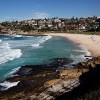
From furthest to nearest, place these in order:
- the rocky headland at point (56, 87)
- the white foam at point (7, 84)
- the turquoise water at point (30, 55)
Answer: the turquoise water at point (30, 55) < the white foam at point (7, 84) < the rocky headland at point (56, 87)

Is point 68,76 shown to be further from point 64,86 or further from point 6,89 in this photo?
point 6,89

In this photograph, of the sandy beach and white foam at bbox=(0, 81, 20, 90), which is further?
the sandy beach

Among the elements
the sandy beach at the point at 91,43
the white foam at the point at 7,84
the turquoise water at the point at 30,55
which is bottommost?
the sandy beach at the point at 91,43

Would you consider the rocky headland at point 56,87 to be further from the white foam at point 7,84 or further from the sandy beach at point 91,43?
the sandy beach at point 91,43

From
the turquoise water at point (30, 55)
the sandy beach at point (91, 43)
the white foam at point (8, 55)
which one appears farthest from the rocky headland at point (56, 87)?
the sandy beach at point (91, 43)

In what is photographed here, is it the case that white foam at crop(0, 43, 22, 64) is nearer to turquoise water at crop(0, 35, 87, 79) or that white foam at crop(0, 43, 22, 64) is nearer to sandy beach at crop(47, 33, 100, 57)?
turquoise water at crop(0, 35, 87, 79)

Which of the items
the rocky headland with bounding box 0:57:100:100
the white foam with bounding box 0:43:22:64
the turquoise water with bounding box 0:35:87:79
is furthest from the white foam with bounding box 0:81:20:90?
the white foam with bounding box 0:43:22:64

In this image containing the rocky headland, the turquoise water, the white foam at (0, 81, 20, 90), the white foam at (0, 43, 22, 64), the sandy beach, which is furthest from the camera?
the sandy beach

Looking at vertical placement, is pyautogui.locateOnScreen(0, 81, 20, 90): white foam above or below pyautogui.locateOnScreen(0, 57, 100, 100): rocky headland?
below

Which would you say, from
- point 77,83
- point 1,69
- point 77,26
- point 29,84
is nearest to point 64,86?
point 77,83

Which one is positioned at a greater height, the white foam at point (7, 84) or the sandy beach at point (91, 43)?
the white foam at point (7, 84)

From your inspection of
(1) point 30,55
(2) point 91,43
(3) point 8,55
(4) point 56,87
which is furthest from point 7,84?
(2) point 91,43

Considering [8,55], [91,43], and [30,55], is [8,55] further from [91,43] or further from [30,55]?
[91,43]

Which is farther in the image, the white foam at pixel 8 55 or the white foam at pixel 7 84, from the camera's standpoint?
the white foam at pixel 8 55
